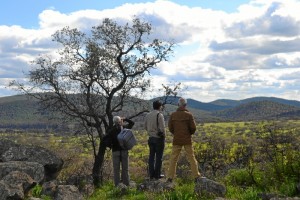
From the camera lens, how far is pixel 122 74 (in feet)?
81.9

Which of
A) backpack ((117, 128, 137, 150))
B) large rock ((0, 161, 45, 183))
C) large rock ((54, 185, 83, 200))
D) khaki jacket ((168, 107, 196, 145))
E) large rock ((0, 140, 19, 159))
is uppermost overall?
khaki jacket ((168, 107, 196, 145))

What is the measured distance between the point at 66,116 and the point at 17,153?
5502 millimetres

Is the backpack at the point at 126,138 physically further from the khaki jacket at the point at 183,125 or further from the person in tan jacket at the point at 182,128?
the khaki jacket at the point at 183,125

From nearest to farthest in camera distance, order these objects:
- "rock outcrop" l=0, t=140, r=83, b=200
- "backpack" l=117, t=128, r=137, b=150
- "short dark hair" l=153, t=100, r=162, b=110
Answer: "rock outcrop" l=0, t=140, r=83, b=200, "short dark hair" l=153, t=100, r=162, b=110, "backpack" l=117, t=128, r=137, b=150

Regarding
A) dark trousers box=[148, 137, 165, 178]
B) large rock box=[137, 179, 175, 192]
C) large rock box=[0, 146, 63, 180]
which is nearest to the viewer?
large rock box=[137, 179, 175, 192]

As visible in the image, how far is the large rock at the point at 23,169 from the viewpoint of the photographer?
1450 centimetres

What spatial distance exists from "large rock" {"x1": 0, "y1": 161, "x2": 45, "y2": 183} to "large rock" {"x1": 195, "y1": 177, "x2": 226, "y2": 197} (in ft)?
20.4

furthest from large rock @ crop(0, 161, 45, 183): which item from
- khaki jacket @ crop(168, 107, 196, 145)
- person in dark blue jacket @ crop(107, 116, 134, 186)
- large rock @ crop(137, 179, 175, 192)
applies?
khaki jacket @ crop(168, 107, 196, 145)

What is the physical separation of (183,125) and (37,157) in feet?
31.2

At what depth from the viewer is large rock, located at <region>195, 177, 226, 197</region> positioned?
11.7 meters

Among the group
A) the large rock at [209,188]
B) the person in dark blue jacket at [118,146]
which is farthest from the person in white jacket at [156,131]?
the large rock at [209,188]

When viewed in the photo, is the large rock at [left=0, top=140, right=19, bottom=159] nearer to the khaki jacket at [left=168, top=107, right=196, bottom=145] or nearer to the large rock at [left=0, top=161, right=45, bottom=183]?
the large rock at [left=0, top=161, right=45, bottom=183]

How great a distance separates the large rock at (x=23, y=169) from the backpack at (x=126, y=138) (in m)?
3.17

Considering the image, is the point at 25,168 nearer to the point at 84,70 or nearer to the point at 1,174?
the point at 1,174
